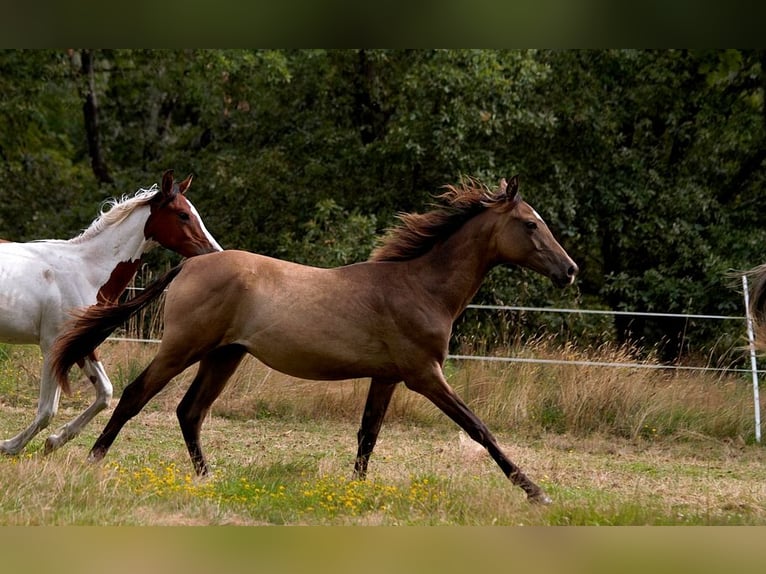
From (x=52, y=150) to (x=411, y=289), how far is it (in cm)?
1557

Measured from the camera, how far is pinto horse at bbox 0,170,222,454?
6949mm

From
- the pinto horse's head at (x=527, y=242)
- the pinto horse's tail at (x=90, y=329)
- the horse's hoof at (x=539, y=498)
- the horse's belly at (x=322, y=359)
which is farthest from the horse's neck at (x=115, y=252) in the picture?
the horse's hoof at (x=539, y=498)

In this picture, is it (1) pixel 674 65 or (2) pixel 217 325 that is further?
(1) pixel 674 65

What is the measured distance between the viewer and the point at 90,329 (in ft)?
21.8

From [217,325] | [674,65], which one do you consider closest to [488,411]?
[217,325]

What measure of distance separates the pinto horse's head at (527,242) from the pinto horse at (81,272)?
7.54 feet

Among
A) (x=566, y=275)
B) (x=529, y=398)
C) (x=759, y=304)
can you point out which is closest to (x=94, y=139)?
(x=529, y=398)

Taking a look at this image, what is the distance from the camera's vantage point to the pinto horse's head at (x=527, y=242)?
664cm

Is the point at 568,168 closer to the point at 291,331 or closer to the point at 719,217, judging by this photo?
the point at 719,217

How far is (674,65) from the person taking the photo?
15.7 meters

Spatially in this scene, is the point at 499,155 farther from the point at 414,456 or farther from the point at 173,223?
the point at 173,223

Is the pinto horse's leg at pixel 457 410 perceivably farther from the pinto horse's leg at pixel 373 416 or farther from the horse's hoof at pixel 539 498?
the pinto horse's leg at pixel 373 416

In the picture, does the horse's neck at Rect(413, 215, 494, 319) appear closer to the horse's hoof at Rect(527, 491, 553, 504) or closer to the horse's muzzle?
the horse's muzzle

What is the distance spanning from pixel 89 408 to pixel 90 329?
0.64 m
